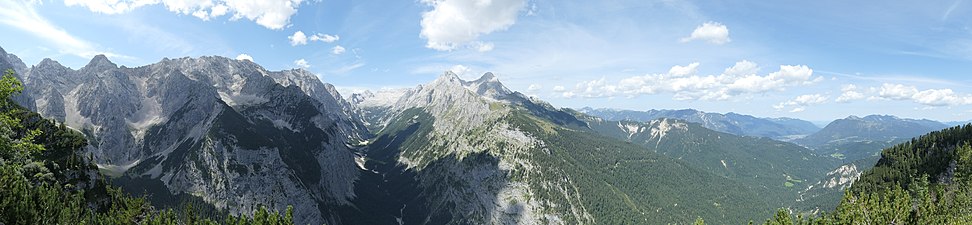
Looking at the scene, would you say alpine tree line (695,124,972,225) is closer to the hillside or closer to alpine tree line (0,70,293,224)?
the hillside

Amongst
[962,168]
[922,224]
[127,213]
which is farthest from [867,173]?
[127,213]

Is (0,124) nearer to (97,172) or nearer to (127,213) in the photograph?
(127,213)

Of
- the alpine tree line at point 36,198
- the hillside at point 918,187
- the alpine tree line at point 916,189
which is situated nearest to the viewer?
the alpine tree line at point 36,198

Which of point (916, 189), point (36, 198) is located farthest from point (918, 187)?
point (36, 198)

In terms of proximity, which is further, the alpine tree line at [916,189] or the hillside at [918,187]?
the hillside at [918,187]

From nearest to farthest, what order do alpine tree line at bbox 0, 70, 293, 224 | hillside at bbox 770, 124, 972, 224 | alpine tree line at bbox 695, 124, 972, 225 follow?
alpine tree line at bbox 0, 70, 293, 224 → alpine tree line at bbox 695, 124, 972, 225 → hillside at bbox 770, 124, 972, 224

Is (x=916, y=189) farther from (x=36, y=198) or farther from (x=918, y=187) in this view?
(x=36, y=198)

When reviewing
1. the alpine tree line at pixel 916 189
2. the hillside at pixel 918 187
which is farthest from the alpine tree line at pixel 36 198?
the hillside at pixel 918 187

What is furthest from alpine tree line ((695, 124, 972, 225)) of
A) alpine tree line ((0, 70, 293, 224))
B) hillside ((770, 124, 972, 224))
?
alpine tree line ((0, 70, 293, 224))

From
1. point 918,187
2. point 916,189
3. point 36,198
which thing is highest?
point 36,198

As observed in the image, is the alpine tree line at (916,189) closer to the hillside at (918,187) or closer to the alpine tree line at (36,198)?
the hillside at (918,187)

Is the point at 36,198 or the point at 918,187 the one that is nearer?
the point at 36,198
